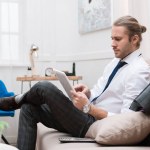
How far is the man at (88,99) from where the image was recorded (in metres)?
1.85

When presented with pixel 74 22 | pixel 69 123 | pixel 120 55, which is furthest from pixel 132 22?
pixel 74 22

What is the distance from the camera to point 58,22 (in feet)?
14.0

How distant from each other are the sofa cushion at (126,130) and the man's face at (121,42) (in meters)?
0.65

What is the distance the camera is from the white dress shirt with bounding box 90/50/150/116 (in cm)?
184

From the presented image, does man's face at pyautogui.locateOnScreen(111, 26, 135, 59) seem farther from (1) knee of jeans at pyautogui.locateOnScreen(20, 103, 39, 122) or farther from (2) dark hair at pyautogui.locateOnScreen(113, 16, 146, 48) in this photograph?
(1) knee of jeans at pyautogui.locateOnScreen(20, 103, 39, 122)

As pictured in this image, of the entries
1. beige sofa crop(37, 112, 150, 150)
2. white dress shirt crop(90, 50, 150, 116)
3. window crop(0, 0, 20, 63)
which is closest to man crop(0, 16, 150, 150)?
white dress shirt crop(90, 50, 150, 116)

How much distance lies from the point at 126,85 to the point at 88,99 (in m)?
0.31

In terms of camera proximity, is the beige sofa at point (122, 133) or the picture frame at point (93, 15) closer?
the beige sofa at point (122, 133)

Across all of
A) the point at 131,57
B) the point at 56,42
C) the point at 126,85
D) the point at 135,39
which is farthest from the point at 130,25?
the point at 56,42

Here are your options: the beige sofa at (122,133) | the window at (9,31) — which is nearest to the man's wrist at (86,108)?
the beige sofa at (122,133)

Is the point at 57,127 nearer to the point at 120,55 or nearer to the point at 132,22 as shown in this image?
the point at 120,55

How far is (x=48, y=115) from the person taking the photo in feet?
7.18

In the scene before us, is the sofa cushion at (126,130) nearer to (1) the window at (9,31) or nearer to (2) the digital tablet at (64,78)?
(2) the digital tablet at (64,78)

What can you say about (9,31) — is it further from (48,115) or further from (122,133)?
(122,133)
